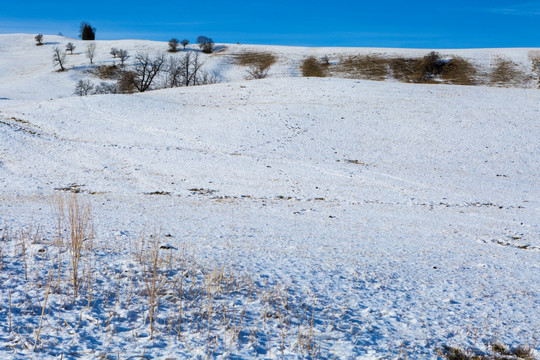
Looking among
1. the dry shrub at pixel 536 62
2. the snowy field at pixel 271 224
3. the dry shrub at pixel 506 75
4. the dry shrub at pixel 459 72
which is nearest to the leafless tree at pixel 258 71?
the snowy field at pixel 271 224

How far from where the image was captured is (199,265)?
26.3 feet

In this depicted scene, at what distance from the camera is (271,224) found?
563 inches

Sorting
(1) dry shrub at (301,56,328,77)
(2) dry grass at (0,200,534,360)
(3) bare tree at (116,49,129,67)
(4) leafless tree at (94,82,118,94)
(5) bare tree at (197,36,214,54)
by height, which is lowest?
(2) dry grass at (0,200,534,360)

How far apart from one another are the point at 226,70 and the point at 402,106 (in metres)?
51.8

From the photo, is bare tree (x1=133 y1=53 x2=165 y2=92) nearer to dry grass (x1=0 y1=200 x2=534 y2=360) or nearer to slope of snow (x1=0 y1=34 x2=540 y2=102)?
slope of snow (x1=0 y1=34 x2=540 y2=102)

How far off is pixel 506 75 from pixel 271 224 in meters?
76.6

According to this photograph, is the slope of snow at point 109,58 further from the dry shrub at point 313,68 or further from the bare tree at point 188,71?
the bare tree at point 188,71

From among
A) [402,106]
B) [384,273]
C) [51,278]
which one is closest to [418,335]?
[384,273]

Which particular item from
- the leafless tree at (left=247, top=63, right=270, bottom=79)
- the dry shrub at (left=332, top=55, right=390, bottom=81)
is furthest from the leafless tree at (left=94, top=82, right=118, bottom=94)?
the dry shrub at (left=332, top=55, right=390, bottom=81)

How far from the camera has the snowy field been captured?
5445mm

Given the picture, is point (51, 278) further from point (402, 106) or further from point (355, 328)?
point (402, 106)

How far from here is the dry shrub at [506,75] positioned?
70000 mm

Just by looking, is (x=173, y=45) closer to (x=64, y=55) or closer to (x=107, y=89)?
(x=64, y=55)

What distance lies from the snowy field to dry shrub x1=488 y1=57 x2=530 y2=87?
1113 inches
